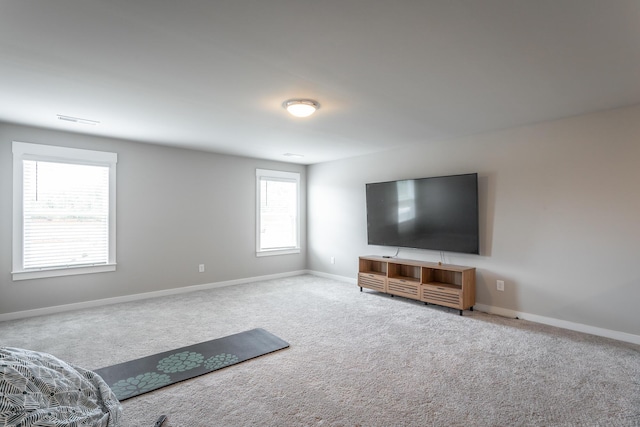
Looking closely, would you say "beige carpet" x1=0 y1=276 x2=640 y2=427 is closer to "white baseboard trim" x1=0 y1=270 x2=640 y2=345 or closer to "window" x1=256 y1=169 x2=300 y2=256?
"white baseboard trim" x1=0 y1=270 x2=640 y2=345

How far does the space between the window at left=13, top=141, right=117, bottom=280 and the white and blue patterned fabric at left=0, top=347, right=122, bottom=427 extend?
3293 millimetres

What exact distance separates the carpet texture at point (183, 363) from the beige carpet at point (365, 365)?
0.34ft

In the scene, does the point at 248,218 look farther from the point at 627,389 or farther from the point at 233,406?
the point at 627,389

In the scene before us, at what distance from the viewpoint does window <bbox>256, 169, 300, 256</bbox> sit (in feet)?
20.8

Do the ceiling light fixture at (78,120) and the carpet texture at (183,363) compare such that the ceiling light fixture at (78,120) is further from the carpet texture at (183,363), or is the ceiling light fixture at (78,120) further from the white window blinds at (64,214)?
the carpet texture at (183,363)

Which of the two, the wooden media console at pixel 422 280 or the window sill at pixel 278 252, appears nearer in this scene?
the wooden media console at pixel 422 280

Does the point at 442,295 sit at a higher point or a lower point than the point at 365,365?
higher

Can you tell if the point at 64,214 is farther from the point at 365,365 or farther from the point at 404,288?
the point at 404,288

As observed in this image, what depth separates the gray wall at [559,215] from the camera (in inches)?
131

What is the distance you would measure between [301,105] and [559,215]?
10.2 feet

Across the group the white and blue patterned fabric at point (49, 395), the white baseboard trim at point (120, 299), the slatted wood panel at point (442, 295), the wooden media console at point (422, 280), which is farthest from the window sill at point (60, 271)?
the slatted wood panel at point (442, 295)

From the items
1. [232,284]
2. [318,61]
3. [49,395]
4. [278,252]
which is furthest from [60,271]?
[318,61]

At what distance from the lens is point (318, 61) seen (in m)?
2.40

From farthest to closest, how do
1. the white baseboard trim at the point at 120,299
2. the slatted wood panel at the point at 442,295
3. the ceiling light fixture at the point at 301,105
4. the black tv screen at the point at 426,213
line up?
the black tv screen at the point at 426,213 < the slatted wood panel at the point at 442,295 < the white baseboard trim at the point at 120,299 < the ceiling light fixture at the point at 301,105
